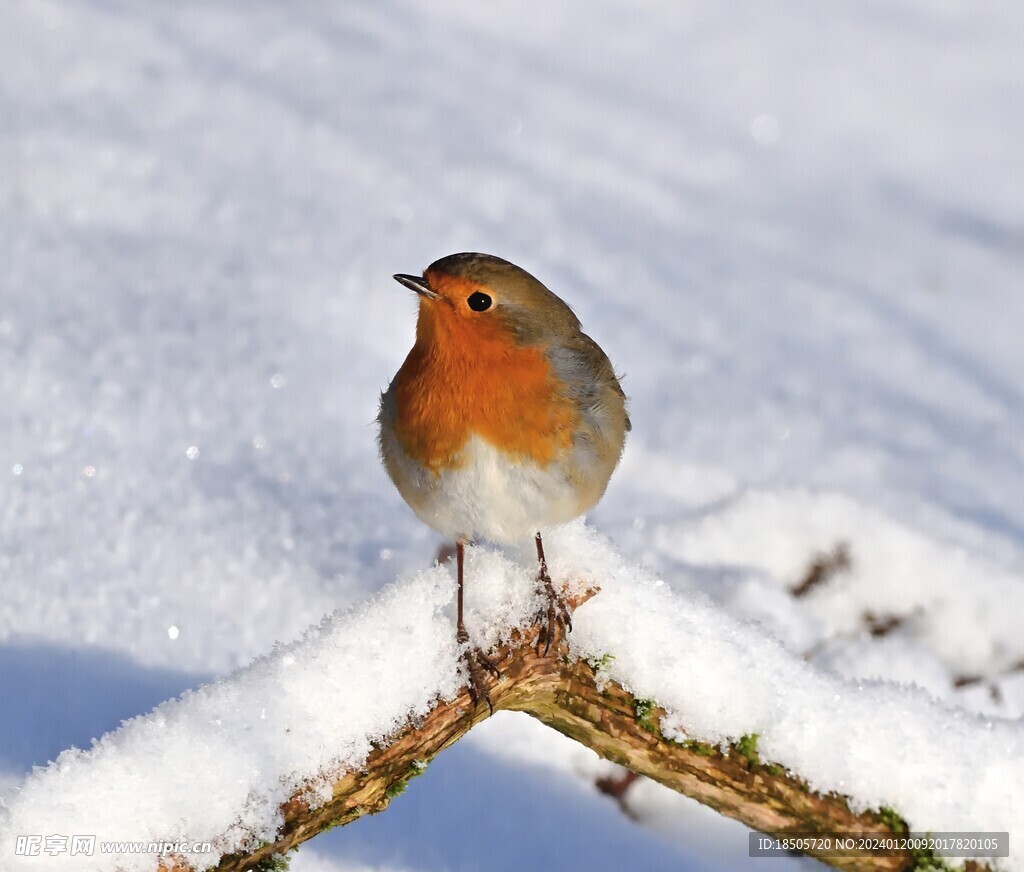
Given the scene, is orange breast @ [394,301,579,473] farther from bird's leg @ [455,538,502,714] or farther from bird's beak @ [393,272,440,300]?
bird's leg @ [455,538,502,714]

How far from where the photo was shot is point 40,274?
179 inches

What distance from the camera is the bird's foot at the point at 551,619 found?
2520 mm

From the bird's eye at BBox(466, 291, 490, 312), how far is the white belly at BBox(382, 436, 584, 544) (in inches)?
12.5

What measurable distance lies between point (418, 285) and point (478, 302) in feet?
0.49

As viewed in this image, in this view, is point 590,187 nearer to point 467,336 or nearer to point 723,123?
point 723,123

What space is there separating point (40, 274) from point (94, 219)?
19.5 inches

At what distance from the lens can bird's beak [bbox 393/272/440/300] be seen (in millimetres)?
2588

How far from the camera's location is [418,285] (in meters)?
2.61

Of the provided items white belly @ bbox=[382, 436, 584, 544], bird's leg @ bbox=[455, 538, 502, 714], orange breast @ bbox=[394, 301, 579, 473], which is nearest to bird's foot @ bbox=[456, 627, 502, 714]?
bird's leg @ bbox=[455, 538, 502, 714]

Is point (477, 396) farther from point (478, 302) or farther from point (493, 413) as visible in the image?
point (478, 302)

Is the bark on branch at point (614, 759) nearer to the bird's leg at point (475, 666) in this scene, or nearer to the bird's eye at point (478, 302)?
the bird's leg at point (475, 666)

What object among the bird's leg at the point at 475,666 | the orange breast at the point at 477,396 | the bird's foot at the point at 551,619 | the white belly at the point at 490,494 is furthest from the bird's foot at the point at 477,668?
the orange breast at the point at 477,396

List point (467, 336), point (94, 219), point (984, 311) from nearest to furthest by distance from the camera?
point (467, 336)
point (94, 219)
point (984, 311)

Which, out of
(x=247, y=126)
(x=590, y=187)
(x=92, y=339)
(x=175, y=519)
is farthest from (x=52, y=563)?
(x=590, y=187)
